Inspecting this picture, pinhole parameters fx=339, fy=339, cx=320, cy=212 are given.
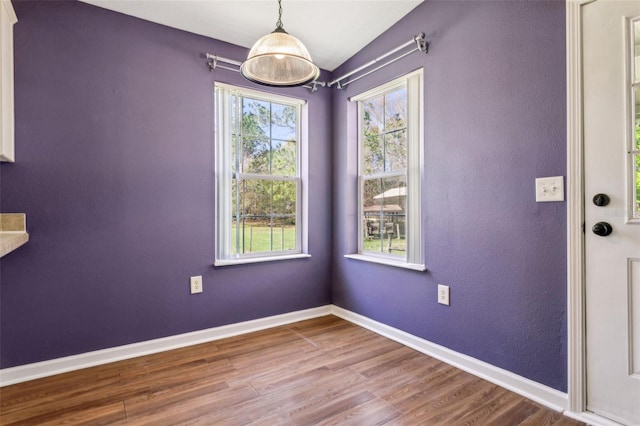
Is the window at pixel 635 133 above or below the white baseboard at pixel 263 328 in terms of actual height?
above

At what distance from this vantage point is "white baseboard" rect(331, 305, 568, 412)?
5.96ft

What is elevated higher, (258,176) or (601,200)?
(258,176)

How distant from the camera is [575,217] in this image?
172 cm

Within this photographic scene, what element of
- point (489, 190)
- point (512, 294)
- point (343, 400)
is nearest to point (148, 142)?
point (343, 400)

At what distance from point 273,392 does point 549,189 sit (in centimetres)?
191

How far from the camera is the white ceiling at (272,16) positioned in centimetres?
241

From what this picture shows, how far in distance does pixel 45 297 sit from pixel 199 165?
1339mm

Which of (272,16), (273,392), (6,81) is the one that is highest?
(272,16)

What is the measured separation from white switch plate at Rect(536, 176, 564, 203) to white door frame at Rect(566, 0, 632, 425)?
39mm

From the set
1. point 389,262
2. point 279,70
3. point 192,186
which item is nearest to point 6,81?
point 192,186

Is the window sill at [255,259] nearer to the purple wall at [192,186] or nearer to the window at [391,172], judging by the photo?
the purple wall at [192,186]

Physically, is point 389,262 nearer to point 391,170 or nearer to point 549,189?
point 391,170

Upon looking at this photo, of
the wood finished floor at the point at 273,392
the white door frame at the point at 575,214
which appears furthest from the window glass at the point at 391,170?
the white door frame at the point at 575,214

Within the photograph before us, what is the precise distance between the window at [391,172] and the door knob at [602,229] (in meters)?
1.10
